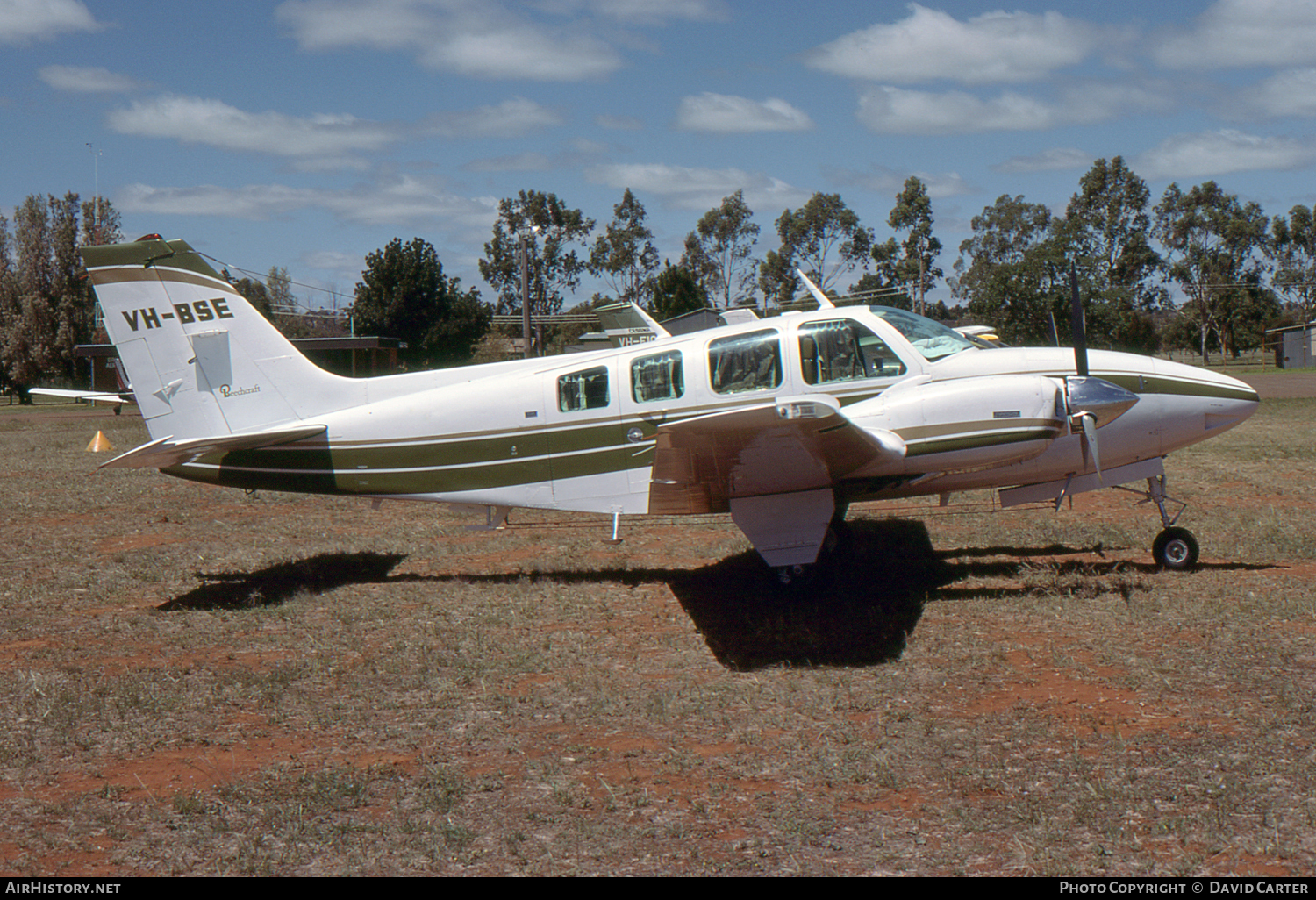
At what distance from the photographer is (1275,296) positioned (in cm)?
8381

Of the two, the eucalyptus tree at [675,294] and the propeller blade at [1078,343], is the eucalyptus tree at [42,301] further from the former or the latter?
the propeller blade at [1078,343]

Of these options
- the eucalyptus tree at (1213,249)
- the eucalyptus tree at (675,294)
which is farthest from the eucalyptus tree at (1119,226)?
the eucalyptus tree at (675,294)

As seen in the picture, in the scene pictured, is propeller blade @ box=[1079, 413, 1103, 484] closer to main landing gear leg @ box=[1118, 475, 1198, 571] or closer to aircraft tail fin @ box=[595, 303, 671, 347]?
main landing gear leg @ box=[1118, 475, 1198, 571]

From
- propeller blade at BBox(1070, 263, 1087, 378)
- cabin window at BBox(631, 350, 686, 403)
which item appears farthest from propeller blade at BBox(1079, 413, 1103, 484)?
cabin window at BBox(631, 350, 686, 403)

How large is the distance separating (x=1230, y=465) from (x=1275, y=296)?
82.5 metres

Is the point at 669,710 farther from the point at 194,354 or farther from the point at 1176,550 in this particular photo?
the point at 194,354

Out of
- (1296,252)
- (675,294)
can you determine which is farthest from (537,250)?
(1296,252)

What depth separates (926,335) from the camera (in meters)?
8.86

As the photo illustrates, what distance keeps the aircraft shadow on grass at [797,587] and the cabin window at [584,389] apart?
6.34ft

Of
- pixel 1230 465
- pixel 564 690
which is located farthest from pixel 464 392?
pixel 1230 465

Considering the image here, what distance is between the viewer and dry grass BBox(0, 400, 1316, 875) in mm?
4258

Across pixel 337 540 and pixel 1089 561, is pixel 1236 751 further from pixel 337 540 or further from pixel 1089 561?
pixel 337 540

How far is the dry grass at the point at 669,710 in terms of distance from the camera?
426 centimetres
